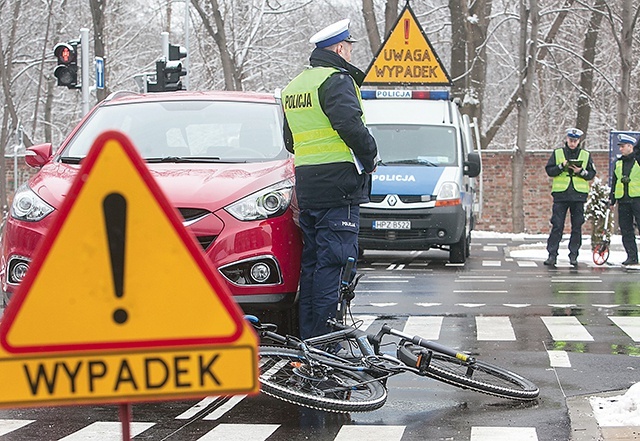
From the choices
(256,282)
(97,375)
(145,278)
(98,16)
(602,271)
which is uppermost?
(98,16)

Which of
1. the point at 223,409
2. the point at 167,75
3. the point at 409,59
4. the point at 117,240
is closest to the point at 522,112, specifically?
the point at 409,59

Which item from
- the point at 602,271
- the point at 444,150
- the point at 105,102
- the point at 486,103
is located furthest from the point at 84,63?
the point at 486,103

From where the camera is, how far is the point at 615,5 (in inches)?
1432

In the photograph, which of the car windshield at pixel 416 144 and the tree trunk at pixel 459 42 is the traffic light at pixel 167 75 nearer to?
the car windshield at pixel 416 144

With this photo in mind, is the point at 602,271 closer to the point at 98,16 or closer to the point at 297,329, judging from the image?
the point at 297,329

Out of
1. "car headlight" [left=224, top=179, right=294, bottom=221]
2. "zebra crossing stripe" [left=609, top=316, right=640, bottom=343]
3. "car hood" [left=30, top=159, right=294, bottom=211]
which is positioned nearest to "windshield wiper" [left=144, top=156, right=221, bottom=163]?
"car hood" [left=30, top=159, right=294, bottom=211]

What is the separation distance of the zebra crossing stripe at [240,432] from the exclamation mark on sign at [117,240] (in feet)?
9.89

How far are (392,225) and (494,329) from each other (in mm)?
7201

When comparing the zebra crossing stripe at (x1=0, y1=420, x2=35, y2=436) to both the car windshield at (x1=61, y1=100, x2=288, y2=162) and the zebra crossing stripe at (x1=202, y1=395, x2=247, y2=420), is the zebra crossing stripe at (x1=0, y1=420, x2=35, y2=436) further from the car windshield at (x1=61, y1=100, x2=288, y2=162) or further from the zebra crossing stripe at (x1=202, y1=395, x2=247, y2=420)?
the car windshield at (x1=61, y1=100, x2=288, y2=162)

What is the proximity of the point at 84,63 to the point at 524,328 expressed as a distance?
1277cm

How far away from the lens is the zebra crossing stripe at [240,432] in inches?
247

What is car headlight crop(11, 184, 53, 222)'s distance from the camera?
7625 millimetres

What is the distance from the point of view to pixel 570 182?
704 inches

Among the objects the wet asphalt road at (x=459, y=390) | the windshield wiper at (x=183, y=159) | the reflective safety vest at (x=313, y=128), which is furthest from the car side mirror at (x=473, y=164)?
the reflective safety vest at (x=313, y=128)
